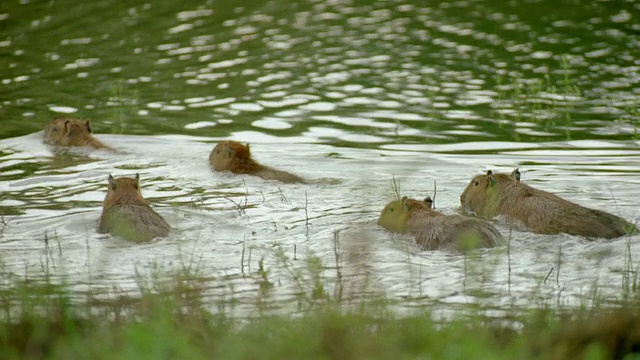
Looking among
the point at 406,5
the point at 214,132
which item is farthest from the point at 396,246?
the point at 406,5

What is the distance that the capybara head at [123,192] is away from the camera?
8.87 m

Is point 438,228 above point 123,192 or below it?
below

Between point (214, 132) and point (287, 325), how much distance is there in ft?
27.3

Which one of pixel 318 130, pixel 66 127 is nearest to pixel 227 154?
pixel 318 130

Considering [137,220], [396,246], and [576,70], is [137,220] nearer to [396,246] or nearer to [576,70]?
[396,246]

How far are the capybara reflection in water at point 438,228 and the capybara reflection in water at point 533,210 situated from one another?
0.67 metres

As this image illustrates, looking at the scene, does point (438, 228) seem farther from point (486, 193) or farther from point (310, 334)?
point (310, 334)

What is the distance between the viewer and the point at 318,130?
1295 centimetres

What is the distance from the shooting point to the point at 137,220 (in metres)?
8.34

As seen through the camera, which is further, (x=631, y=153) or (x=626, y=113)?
(x=626, y=113)

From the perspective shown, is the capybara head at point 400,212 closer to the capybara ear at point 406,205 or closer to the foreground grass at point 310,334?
the capybara ear at point 406,205

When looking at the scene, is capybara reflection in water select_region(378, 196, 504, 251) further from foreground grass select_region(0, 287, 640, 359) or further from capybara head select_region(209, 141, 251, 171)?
capybara head select_region(209, 141, 251, 171)

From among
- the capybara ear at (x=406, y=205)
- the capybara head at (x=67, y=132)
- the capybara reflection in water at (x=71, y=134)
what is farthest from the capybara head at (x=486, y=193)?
the capybara head at (x=67, y=132)

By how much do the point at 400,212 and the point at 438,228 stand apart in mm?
705
